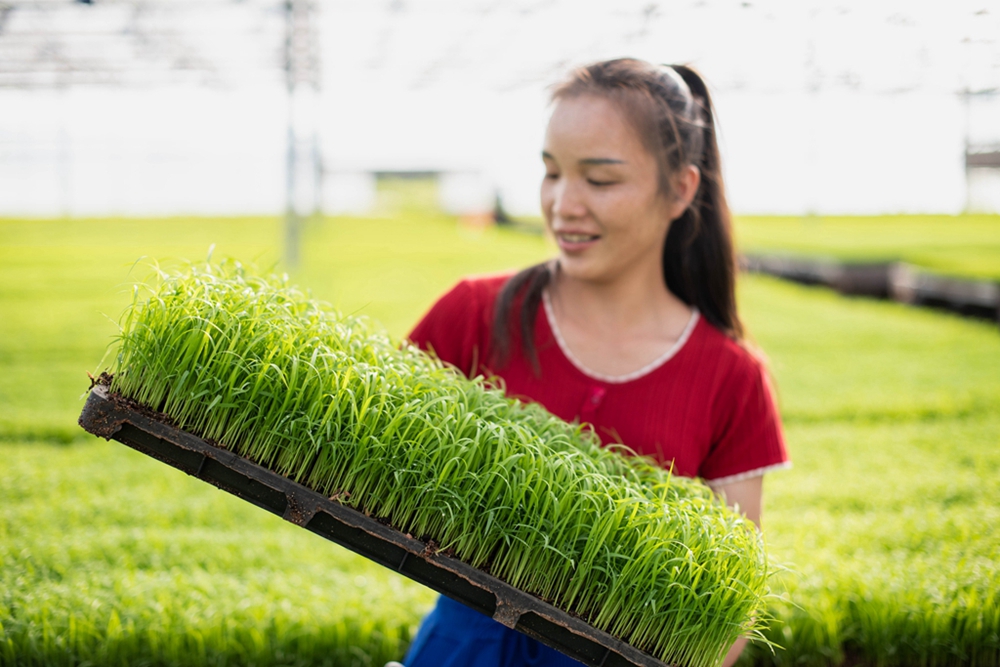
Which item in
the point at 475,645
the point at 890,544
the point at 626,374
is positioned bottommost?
the point at 890,544

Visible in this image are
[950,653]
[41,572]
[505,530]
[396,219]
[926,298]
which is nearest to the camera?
[505,530]

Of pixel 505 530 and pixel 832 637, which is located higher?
pixel 505 530

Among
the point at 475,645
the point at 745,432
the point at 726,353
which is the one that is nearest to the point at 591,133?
the point at 726,353

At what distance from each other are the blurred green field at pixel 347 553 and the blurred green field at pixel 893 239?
11.2 feet

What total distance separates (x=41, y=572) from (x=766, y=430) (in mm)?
2209

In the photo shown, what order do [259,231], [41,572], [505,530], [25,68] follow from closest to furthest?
[505,530]
[41,572]
[25,68]
[259,231]

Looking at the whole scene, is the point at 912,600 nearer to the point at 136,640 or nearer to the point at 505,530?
the point at 505,530

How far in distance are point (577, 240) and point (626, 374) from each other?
0.32m

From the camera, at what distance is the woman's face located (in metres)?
1.50

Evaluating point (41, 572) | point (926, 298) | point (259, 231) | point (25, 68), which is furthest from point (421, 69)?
point (41, 572)

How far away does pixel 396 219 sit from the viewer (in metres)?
26.4

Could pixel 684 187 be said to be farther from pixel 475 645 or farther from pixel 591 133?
pixel 475 645

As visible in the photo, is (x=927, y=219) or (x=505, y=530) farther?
(x=927, y=219)

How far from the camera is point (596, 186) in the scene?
60.3 inches
